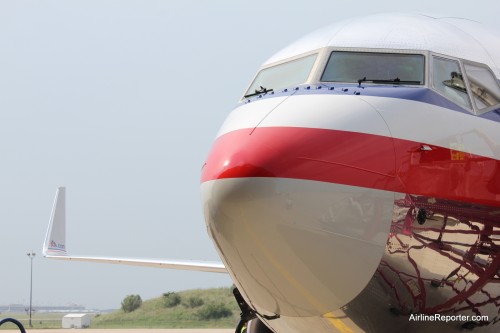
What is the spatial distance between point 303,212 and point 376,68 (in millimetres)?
2157

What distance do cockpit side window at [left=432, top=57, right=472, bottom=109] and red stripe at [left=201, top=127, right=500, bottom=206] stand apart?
0.66 meters

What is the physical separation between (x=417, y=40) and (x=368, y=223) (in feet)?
7.77

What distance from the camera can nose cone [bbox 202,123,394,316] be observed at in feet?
23.2

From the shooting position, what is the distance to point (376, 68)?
28.1ft

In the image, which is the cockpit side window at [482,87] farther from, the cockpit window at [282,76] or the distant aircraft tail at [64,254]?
the distant aircraft tail at [64,254]

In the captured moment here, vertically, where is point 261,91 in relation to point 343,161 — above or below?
above

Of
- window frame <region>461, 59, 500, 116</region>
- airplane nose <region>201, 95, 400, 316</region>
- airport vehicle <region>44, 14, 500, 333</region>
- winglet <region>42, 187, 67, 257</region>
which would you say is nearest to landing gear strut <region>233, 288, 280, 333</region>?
airport vehicle <region>44, 14, 500, 333</region>

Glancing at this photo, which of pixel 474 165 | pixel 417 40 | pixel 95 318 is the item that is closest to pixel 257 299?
pixel 474 165

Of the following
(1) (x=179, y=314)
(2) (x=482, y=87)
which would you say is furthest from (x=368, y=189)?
(1) (x=179, y=314)

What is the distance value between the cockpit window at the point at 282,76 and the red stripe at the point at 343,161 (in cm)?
117

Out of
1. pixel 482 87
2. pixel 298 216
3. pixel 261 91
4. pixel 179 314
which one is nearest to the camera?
pixel 298 216

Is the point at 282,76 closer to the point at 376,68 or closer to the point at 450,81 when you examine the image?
the point at 376,68

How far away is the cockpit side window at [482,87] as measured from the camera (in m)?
8.59

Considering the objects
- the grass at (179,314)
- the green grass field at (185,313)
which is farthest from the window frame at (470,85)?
the grass at (179,314)
